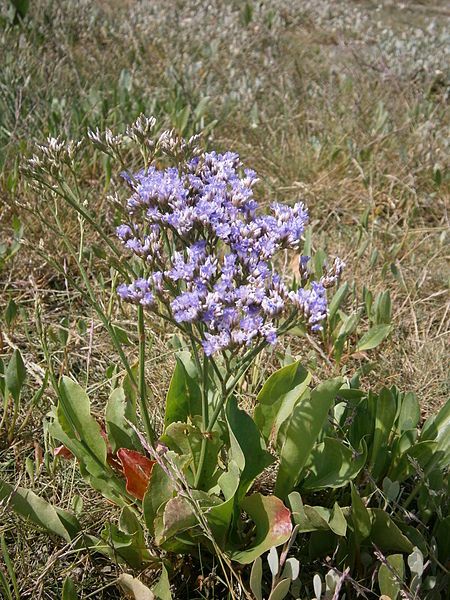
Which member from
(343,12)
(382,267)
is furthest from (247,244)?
(343,12)

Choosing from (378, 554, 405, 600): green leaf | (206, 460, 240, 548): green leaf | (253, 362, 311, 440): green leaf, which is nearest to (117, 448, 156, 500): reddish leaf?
(206, 460, 240, 548): green leaf

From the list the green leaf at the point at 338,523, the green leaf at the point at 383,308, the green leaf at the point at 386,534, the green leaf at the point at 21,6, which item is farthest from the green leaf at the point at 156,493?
the green leaf at the point at 21,6

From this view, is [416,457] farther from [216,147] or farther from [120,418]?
[216,147]

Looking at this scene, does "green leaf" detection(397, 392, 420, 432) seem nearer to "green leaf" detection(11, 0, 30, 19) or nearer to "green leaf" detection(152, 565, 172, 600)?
"green leaf" detection(152, 565, 172, 600)

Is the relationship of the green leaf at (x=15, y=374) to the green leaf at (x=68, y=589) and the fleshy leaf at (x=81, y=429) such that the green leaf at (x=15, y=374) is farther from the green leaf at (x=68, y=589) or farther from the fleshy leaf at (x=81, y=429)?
the green leaf at (x=68, y=589)

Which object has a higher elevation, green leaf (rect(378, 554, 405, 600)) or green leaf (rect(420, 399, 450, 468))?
green leaf (rect(420, 399, 450, 468))

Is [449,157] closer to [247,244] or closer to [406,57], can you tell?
[406,57]
